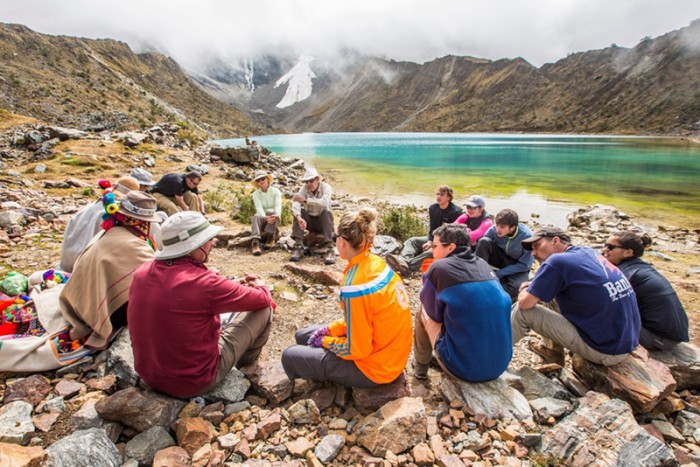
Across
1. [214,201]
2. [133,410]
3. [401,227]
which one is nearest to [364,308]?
[133,410]

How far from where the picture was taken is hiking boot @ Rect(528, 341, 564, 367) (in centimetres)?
409

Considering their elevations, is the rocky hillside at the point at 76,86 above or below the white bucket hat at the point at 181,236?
above

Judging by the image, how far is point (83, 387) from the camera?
10.2 feet

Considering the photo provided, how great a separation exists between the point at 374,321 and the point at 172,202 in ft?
23.0

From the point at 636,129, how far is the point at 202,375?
12167 centimetres

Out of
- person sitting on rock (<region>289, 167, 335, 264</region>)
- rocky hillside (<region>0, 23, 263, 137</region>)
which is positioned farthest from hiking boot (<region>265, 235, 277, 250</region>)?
rocky hillside (<region>0, 23, 263, 137</region>)

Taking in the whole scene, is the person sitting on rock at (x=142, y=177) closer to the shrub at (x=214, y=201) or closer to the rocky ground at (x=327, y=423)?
→ the shrub at (x=214, y=201)

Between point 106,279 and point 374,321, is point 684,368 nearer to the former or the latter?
point 374,321

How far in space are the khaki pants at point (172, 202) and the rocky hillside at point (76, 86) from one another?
30.5 m

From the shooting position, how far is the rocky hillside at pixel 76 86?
48972 millimetres

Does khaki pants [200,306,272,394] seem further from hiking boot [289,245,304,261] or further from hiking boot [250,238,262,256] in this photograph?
hiking boot [250,238,262,256]

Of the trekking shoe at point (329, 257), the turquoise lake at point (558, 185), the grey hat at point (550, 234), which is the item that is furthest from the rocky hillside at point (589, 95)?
the grey hat at point (550, 234)

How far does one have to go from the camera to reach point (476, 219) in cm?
689

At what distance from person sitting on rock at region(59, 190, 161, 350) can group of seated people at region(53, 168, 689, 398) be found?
0.01m
